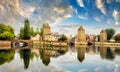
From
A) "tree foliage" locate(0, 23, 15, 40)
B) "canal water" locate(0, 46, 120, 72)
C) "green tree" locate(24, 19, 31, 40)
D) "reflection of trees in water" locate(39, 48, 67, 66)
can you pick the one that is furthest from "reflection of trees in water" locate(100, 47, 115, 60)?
"green tree" locate(24, 19, 31, 40)

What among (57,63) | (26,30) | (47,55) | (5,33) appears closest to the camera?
(57,63)

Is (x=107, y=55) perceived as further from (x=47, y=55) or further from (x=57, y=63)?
(x=57, y=63)

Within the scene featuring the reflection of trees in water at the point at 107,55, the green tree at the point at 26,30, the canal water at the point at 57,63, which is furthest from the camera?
the green tree at the point at 26,30

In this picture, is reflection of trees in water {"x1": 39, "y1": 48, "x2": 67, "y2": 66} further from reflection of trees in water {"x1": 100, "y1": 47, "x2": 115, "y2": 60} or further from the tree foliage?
the tree foliage

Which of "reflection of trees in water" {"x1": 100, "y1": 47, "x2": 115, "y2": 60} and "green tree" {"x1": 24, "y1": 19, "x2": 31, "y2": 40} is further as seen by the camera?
"green tree" {"x1": 24, "y1": 19, "x2": 31, "y2": 40}

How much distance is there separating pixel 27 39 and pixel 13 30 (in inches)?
392

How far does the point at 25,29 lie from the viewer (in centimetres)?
15325

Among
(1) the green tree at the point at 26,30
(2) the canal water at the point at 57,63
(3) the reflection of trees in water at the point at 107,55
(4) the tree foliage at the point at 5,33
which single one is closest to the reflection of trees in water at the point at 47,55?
(2) the canal water at the point at 57,63

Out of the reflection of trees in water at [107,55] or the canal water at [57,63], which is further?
the reflection of trees in water at [107,55]

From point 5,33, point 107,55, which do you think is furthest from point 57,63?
point 5,33

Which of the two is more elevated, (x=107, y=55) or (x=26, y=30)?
(x=26, y=30)

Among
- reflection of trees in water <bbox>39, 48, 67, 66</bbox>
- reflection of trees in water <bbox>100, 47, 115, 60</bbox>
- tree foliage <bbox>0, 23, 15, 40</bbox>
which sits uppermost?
tree foliage <bbox>0, 23, 15, 40</bbox>

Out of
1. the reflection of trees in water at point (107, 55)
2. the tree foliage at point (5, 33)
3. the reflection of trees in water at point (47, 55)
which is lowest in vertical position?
the reflection of trees in water at point (107, 55)

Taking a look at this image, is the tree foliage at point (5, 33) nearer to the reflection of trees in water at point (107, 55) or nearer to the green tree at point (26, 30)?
the green tree at point (26, 30)
